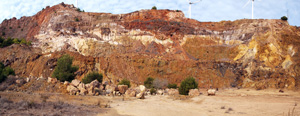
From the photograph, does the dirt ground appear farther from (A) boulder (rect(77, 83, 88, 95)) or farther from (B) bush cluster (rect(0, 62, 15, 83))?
(B) bush cluster (rect(0, 62, 15, 83))

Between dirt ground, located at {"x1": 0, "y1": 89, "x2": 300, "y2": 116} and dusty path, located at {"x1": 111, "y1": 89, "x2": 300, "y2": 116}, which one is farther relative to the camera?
dusty path, located at {"x1": 111, "y1": 89, "x2": 300, "y2": 116}

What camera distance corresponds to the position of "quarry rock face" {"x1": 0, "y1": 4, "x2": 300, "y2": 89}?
4344 cm

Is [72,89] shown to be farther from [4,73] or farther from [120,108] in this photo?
[4,73]

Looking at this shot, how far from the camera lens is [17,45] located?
49844mm

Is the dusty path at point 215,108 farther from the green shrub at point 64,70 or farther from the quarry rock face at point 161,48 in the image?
the quarry rock face at point 161,48

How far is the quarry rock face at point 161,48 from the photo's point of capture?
143 ft

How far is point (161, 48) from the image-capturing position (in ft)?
179

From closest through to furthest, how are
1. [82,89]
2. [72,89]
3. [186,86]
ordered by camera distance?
[72,89], [82,89], [186,86]

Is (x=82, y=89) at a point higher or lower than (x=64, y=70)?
lower

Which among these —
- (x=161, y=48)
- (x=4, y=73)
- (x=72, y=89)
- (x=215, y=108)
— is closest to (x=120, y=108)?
(x=215, y=108)

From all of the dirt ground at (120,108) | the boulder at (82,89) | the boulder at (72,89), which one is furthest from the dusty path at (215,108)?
the boulder at (72,89)

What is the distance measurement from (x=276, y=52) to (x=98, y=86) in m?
38.8

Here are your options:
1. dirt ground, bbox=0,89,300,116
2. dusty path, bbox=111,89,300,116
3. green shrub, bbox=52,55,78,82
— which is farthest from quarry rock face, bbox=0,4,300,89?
dirt ground, bbox=0,89,300,116

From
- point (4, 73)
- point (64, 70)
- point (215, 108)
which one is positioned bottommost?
point (215, 108)
